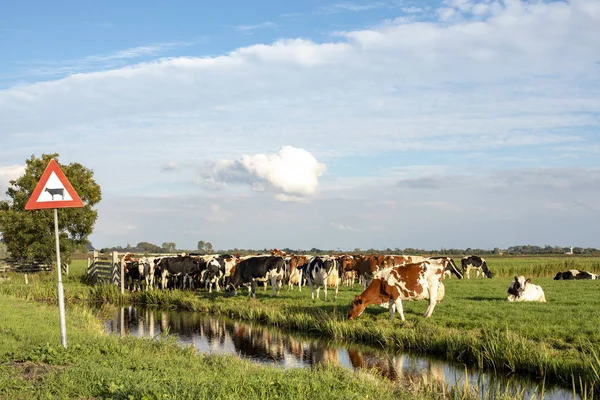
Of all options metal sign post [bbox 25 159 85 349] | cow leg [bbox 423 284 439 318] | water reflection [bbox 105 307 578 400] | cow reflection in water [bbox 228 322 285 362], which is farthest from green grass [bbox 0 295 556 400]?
cow leg [bbox 423 284 439 318]

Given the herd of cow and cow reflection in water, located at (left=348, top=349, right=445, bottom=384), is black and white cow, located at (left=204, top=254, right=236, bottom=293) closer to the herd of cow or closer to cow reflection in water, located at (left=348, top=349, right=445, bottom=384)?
the herd of cow

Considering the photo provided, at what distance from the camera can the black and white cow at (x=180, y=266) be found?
1267 inches

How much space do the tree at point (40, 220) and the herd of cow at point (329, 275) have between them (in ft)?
14.4

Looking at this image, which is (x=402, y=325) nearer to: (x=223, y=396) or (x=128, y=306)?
(x=223, y=396)

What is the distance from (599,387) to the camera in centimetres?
1047

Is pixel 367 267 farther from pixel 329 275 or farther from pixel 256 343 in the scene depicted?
pixel 256 343

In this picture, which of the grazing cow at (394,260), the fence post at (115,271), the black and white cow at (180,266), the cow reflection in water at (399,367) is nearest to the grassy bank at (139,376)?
the cow reflection in water at (399,367)

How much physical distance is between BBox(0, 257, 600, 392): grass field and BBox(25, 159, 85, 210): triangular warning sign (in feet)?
29.4

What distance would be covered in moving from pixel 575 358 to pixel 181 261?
2371cm

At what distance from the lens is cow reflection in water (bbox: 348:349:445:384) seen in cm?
1225

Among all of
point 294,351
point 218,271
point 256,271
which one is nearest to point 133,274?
point 218,271

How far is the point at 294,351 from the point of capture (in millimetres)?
15688

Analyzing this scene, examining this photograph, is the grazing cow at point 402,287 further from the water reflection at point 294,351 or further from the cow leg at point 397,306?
the water reflection at point 294,351

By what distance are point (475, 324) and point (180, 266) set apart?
20.1m
